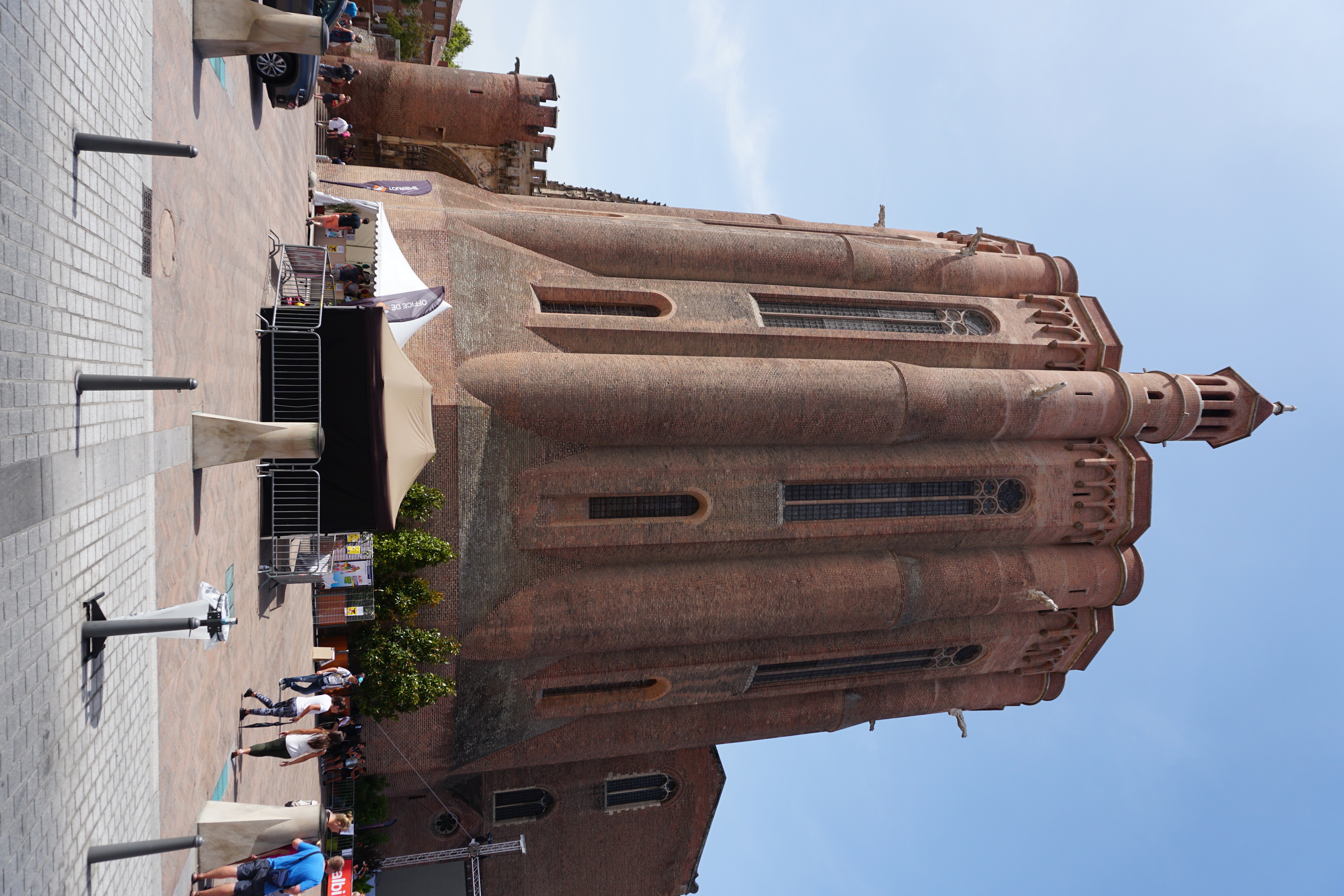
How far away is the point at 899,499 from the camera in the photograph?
25703 mm

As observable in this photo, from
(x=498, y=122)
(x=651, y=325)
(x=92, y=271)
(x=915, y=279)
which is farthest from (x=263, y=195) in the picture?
(x=915, y=279)

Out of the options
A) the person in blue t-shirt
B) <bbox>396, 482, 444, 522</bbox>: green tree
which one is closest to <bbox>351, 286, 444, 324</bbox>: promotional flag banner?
<bbox>396, 482, 444, 522</bbox>: green tree

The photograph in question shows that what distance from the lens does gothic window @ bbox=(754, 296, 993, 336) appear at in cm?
2608

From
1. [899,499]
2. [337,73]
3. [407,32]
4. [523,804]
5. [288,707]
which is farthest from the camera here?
[407,32]

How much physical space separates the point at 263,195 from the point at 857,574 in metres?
17.6

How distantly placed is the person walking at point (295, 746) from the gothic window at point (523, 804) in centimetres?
1563

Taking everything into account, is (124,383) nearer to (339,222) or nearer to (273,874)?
(273,874)

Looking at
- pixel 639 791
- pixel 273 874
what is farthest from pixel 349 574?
pixel 639 791

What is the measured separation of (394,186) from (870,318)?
572 inches

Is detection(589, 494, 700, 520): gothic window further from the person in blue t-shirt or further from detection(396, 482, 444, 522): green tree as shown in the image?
the person in blue t-shirt

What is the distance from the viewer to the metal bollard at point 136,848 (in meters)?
8.48

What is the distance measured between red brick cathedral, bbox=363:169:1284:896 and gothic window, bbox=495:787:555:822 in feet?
0.29

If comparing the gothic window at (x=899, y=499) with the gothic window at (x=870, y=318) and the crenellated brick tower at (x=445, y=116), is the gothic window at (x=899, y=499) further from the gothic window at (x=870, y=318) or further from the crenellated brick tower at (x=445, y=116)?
the crenellated brick tower at (x=445, y=116)

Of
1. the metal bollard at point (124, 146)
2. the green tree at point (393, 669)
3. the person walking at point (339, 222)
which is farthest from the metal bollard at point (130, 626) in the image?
the person walking at point (339, 222)
